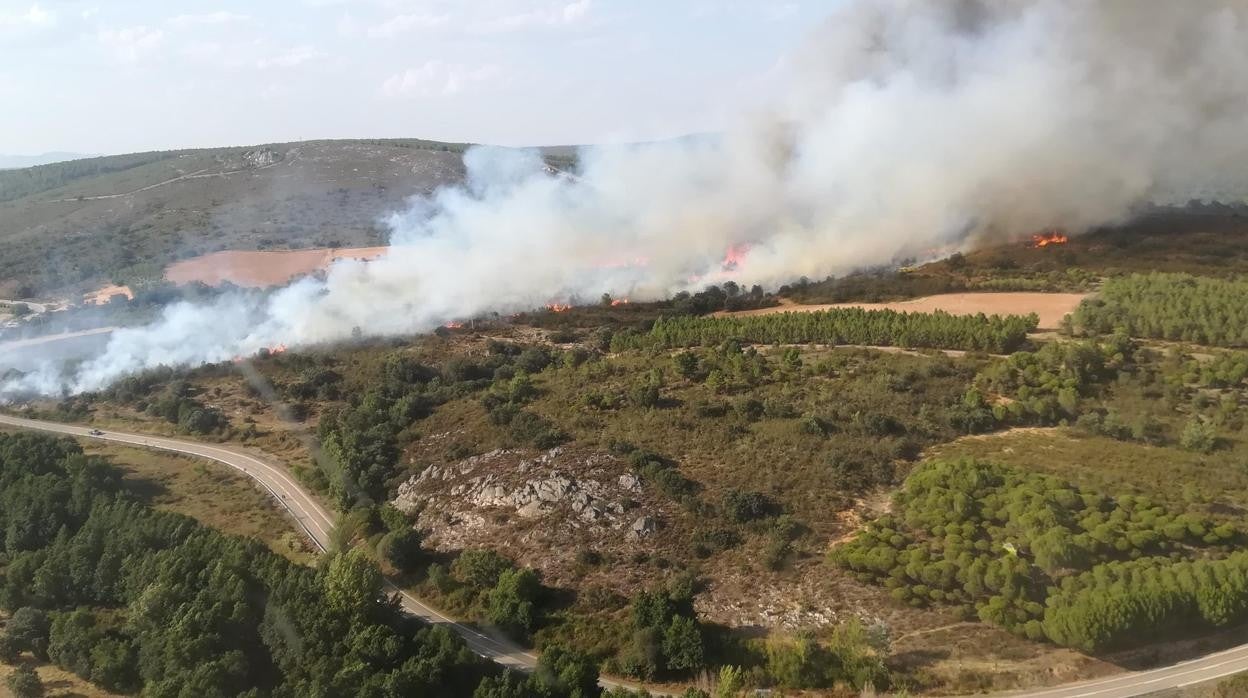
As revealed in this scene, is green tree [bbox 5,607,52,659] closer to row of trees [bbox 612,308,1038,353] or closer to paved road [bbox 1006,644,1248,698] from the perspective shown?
row of trees [bbox 612,308,1038,353]

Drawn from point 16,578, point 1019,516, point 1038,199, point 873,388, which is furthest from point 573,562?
point 1038,199

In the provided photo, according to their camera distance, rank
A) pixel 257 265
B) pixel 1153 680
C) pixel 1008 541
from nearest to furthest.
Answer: pixel 1153 680 < pixel 1008 541 < pixel 257 265

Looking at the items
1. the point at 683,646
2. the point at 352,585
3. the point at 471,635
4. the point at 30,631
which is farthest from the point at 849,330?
the point at 30,631

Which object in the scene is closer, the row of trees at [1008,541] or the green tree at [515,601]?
the row of trees at [1008,541]

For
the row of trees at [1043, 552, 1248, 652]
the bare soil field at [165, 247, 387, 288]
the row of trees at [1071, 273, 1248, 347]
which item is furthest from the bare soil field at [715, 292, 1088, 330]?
the bare soil field at [165, 247, 387, 288]

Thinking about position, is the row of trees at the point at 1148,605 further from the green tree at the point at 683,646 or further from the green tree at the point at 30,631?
the green tree at the point at 30,631

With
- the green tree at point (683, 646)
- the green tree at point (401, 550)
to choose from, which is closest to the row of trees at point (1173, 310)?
the green tree at point (683, 646)

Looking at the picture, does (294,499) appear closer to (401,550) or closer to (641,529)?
(401,550)
